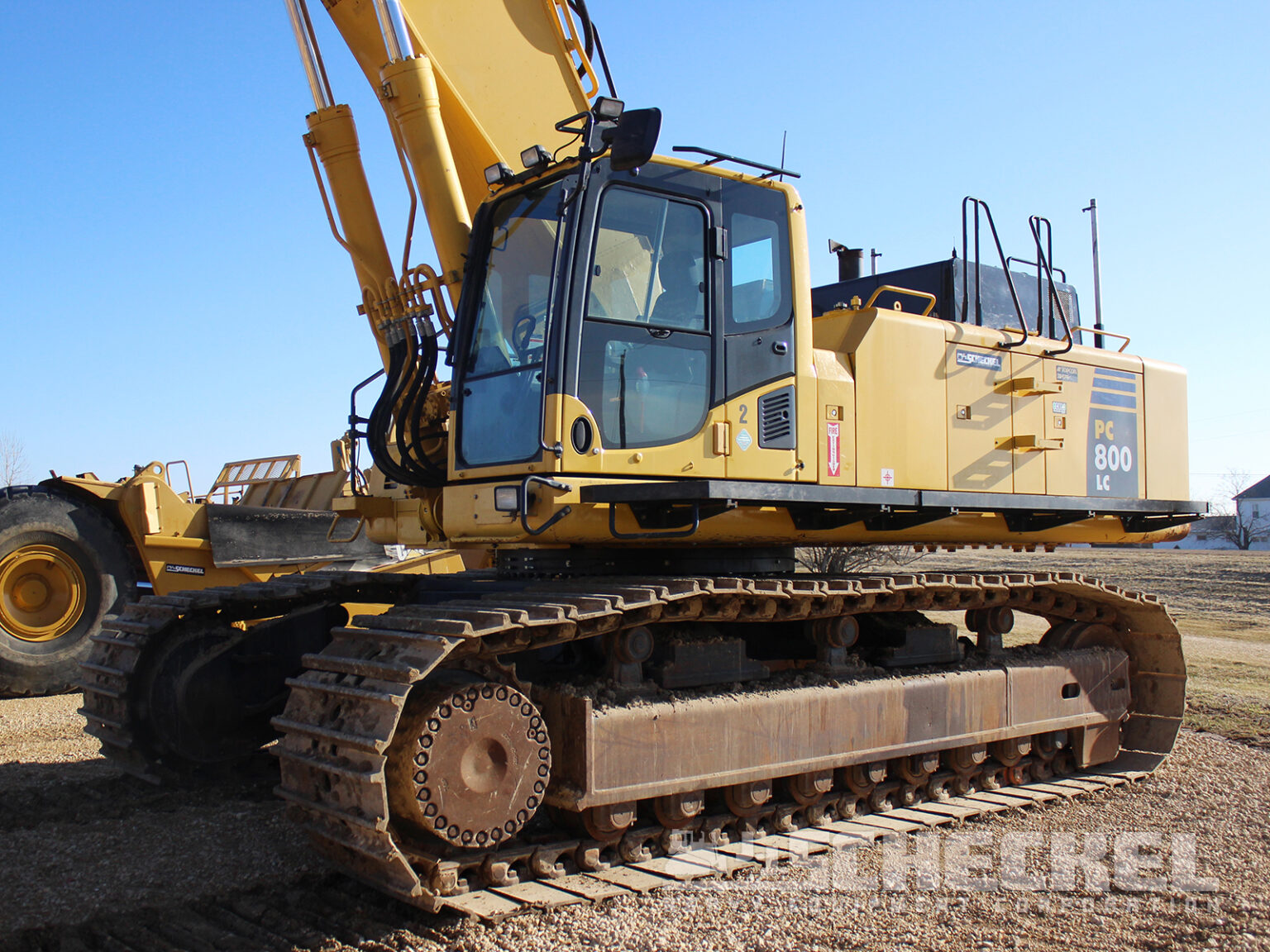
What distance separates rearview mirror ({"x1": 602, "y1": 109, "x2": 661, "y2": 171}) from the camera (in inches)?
192

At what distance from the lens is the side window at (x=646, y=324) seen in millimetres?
5184

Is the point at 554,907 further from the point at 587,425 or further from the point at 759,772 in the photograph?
the point at 587,425

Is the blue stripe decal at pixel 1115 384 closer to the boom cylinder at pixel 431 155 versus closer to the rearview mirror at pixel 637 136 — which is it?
the rearview mirror at pixel 637 136

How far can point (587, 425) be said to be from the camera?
5.11 meters

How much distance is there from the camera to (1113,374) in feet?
24.6

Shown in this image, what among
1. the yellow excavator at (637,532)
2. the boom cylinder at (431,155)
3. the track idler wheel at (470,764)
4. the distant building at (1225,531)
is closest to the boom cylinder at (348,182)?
the yellow excavator at (637,532)

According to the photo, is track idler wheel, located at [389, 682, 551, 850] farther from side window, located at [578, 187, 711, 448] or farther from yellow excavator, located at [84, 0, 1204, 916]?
side window, located at [578, 187, 711, 448]

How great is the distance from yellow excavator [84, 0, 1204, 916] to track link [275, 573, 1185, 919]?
21 mm

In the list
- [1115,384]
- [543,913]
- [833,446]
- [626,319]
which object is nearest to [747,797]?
[543,913]

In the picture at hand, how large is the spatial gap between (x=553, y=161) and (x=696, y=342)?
1.24 meters

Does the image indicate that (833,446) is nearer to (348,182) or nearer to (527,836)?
(527,836)

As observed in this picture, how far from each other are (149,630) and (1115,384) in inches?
258

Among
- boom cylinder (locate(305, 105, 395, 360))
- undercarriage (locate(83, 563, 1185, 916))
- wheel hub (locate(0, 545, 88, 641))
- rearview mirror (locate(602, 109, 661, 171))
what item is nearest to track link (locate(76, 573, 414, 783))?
undercarriage (locate(83, 563, 1185, 916))

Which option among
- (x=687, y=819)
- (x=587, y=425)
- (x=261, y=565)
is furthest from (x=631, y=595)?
(x=261, y=565)
